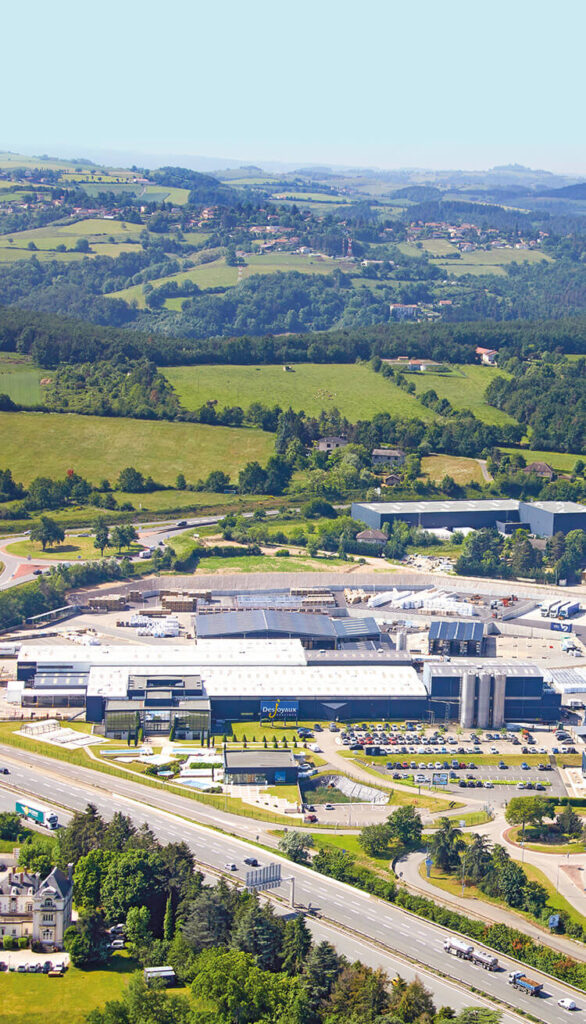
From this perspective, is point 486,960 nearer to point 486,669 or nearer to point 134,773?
point 134,773

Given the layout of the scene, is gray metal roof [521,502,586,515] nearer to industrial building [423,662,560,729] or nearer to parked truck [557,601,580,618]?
parked truck [557,601,580,618]

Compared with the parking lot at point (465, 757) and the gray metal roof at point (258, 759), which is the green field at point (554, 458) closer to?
the parking lot at point (465, 757)

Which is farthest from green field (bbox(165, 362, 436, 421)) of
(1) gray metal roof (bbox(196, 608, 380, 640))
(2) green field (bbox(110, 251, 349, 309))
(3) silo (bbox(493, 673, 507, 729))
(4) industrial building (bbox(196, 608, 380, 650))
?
(2) green field (bbox(110, 251, 349, 309))

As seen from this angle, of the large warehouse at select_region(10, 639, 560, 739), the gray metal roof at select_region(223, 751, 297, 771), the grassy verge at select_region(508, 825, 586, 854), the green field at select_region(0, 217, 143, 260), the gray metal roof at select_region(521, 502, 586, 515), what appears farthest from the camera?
the green field at select_region(0, 217, 143, 260)

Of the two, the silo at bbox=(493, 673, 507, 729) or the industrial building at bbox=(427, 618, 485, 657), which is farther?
the industrial building at bbox=(427, 618, 485, 657)

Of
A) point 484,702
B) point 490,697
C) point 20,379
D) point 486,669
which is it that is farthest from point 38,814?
point 20,379

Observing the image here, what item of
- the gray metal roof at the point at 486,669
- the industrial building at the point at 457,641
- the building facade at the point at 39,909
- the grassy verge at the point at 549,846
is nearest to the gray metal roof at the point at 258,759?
the grassy verge at the point at 549,846
